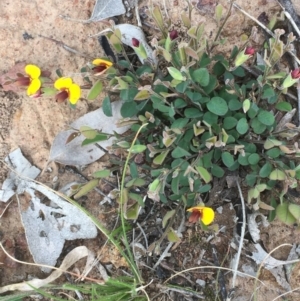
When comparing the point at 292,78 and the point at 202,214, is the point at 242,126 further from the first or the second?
the point at 202,214

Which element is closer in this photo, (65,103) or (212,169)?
(212,169)

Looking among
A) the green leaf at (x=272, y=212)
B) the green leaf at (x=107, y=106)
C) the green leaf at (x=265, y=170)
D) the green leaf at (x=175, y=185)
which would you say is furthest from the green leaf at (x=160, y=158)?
the green leaf at (x=272, y=212)

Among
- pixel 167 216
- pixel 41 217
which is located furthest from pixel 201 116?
pixel 41 217

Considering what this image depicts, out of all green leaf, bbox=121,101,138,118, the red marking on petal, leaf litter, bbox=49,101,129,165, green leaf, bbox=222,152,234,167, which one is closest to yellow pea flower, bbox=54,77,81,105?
the red marking on petal

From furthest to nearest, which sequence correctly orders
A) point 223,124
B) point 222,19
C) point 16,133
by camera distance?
point 16,133 → point 222,19 → point 223,124

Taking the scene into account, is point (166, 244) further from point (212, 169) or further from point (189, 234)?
point (212, 169)

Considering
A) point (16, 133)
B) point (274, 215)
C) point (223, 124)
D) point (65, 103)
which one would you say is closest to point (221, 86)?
point (223, 124)
